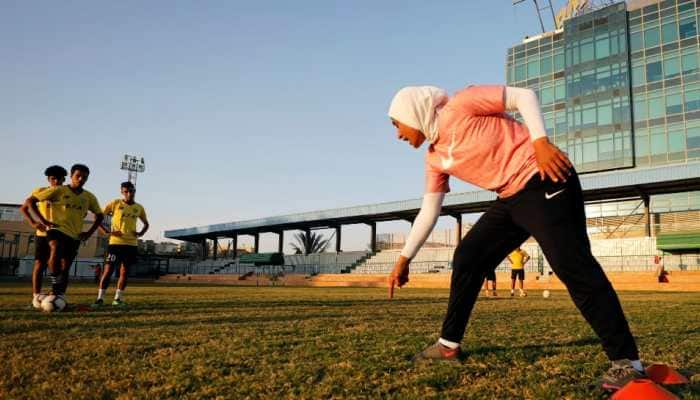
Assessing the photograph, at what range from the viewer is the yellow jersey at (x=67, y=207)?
8234 millimetres

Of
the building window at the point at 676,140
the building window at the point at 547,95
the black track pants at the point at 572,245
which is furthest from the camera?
the building window at the point at 547,95

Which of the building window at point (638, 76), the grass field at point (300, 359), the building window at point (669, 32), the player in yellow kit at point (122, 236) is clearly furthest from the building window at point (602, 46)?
the player in yellow kit at point (122, 236)

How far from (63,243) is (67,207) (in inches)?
22.5

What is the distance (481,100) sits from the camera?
3.29m

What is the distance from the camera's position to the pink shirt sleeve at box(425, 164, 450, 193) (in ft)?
12.5

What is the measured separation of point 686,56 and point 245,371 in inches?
1854

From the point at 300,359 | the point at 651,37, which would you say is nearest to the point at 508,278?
the point at 651,37

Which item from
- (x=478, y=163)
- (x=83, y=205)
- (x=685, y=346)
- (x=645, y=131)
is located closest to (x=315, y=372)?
(x=478, y=163)

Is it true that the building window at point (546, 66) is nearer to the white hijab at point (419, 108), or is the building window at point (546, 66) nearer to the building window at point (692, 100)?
the building window at point (692, 100)

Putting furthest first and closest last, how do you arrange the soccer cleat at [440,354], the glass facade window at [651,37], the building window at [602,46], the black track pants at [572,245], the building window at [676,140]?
the building window at [602,46] → the glass facade window at [651,37] → the building window at [676,140] → the soccer cleat at [440,354] → the black track pants at [572,245]

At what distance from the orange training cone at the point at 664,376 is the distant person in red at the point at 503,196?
0.58 ft

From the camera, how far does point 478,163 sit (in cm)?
339

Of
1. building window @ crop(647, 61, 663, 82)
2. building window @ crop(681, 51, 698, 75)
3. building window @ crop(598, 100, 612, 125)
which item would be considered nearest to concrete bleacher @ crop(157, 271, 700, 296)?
building window @ crop(598, 100, 612, 125)

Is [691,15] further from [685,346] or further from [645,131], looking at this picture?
[685,346]
